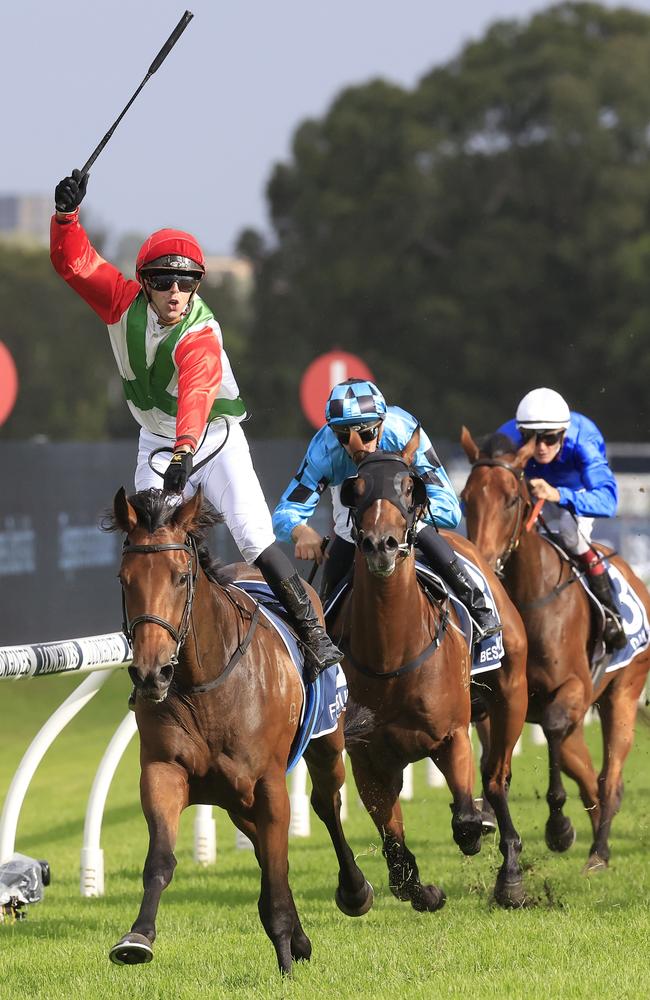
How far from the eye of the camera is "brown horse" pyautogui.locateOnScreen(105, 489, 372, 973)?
4.52 metres

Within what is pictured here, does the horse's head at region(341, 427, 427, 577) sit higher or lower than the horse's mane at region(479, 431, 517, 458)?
lower

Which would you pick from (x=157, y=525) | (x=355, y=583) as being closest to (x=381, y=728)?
(x=355, y=583)

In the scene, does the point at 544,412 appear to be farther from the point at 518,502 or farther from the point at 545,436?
the point at 518,502

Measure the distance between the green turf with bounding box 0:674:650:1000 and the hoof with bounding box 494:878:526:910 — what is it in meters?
0.06

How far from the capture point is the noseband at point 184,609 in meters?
4.48

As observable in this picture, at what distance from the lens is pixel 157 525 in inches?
182

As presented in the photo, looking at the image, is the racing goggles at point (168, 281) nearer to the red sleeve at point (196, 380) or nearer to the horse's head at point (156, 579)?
the red sleeve at point (196, 380)

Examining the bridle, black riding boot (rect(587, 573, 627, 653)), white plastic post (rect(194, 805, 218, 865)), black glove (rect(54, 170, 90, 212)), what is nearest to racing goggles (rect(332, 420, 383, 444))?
the bridle

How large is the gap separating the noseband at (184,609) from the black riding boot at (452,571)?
5.45ft

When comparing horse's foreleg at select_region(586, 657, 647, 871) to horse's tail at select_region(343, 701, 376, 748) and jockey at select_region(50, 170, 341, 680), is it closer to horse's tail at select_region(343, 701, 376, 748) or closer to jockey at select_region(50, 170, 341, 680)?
horse's tail at select_region(343, 701, 376, 748)

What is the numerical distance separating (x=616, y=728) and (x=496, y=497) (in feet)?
5.05

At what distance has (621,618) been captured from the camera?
25.9 feet

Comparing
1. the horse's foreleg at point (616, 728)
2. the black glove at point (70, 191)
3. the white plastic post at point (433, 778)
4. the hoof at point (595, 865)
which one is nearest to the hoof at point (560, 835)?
the horse's foreleg at point (616, 728)

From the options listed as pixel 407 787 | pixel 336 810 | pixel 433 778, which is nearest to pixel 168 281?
pixel 336 810
